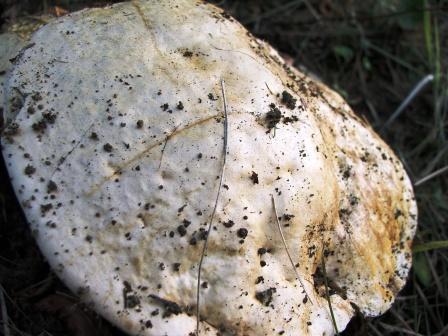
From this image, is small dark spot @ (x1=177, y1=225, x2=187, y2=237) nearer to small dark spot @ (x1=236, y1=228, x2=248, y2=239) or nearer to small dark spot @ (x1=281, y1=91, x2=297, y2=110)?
small dark spot @ (x1=236, y1=228, x2=248, y2=239)

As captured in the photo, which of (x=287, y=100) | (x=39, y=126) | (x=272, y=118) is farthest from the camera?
(x=287, y=100)

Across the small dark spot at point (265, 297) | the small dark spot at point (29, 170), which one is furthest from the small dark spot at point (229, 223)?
the small dark spot at point (29, 170)

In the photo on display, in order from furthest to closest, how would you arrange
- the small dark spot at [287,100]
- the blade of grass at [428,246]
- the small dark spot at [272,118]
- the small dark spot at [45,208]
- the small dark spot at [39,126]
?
the blade of grass at [428,246], the small dark spot at [287,100], the small dark spot at [272,118], the small dark spot at [39,126], the small dark spot at [45,208]

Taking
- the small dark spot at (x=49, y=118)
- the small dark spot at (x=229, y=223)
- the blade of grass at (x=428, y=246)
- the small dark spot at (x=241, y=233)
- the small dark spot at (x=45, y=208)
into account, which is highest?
the small dark spot at (x=49, y=118)

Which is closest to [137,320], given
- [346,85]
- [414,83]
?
[346,85]

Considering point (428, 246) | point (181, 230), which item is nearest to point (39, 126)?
point (181, 230)

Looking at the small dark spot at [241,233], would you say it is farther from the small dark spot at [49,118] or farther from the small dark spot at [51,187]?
the small dark spot at [49,118]

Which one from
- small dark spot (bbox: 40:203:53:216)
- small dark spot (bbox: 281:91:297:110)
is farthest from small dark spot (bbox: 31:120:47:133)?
small dark spot (bbox: 281:91:297:110)

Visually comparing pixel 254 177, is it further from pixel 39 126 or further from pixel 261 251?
pixel 39 126

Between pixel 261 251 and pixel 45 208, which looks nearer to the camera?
pixel 45 208
